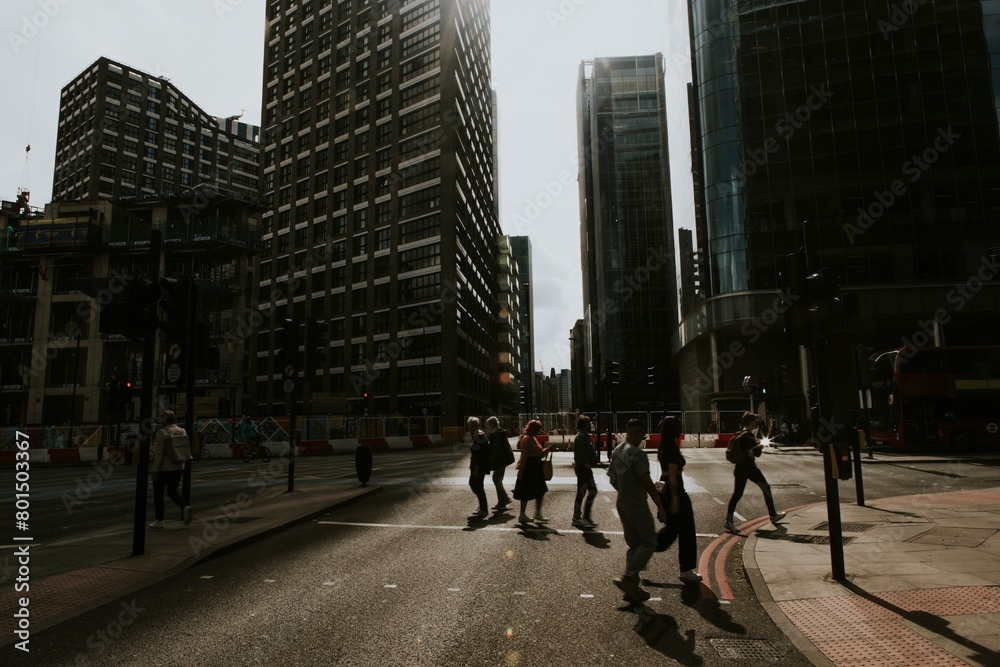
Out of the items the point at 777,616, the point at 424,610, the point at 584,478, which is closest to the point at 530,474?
the point at 584,478

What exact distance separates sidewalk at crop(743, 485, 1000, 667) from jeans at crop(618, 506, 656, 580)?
1167 millimetres

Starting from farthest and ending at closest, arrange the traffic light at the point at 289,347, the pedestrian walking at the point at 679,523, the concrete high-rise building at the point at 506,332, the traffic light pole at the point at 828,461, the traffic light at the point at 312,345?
1. the concrete high-rise building at the point at 506,332
2. the traffic light at the point at 312,345
3. the traffic light at the point at 289,347
4. the pedestrian walking at the point at 679,523
5. the traffic light pole at the point at 828,461

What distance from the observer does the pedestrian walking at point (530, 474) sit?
33.4 feet

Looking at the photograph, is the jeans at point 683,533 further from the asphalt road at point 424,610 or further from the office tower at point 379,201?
the office tower at point 379,201

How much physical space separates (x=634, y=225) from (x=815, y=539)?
89.3m

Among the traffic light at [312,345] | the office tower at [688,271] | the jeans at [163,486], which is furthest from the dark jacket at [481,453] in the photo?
the office tower at [688,271]

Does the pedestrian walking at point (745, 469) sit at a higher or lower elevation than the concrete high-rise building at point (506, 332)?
lower

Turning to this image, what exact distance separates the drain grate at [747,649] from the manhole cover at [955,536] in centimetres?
477

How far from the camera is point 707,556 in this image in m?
7.71

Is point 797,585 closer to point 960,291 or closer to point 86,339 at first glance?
point 960,291

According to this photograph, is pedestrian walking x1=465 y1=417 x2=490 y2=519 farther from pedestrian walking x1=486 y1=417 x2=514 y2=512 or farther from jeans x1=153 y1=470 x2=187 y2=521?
jeans x1=153 y1=470 x2=187 y2=521

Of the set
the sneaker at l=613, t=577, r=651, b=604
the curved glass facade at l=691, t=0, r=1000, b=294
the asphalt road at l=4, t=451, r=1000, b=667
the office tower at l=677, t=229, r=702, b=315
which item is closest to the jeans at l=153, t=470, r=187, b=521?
the asphalt road at l=4, t=451, r=1000, b=667

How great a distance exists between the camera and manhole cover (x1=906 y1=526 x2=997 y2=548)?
25.5 ft

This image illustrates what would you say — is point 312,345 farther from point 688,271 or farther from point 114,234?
point 114,234
